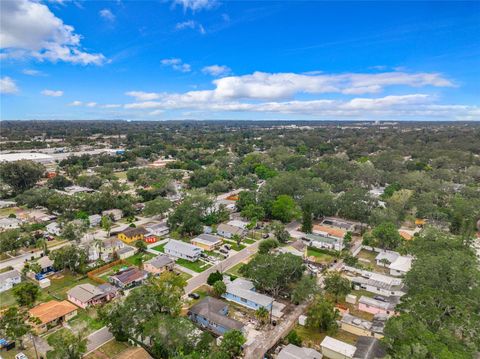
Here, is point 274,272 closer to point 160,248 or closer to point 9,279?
point 160,248

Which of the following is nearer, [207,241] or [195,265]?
[195,265]

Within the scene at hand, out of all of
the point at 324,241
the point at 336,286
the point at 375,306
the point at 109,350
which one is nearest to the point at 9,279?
the point at 109,350

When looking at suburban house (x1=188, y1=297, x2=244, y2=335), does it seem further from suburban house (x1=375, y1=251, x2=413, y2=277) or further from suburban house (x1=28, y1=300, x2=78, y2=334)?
suburban house (x1=375, y1=251, x2=413, y2=277)

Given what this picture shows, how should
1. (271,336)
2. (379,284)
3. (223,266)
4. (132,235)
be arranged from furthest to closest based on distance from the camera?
(132,235), (223,266), (379,284), (271,336)

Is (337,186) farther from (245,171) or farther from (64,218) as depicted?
(64,218)

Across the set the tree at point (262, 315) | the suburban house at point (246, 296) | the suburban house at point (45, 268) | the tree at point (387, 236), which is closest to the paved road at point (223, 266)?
the suburban house at point (246, 296)

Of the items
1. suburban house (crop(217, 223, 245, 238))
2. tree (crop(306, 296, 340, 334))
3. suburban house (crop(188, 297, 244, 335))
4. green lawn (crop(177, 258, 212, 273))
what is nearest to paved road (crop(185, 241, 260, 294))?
green lawn (crop(177, 258, 212, 273))
